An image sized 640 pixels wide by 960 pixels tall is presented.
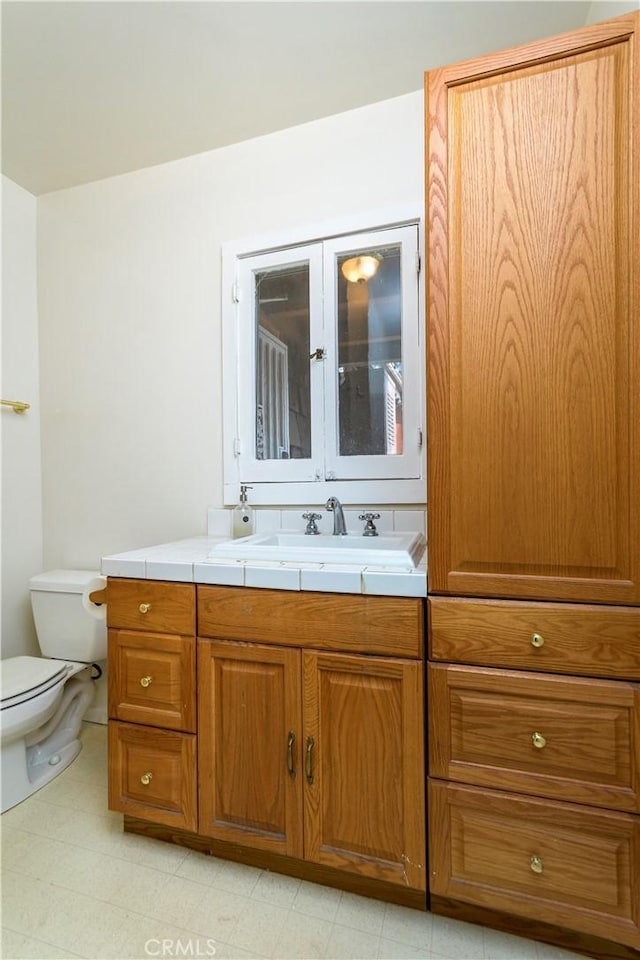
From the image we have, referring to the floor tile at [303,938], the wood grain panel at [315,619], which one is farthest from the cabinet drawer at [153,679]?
the floor tile at [303,938]

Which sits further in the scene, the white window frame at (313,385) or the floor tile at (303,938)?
the white window frame at (313,385)

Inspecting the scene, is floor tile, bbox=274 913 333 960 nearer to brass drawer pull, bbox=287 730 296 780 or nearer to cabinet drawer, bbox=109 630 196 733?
brass drawer pull, bbox=287 730 296 780

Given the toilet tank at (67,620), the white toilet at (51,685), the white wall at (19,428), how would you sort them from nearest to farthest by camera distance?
the white toilet at (51,685)
the toilet tank at (67,620)
the white wall at (19,428)

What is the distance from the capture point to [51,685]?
164cm

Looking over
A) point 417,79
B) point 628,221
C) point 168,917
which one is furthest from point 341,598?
point 417,79

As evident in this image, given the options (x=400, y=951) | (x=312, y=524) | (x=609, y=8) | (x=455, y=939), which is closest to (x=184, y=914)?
(x=400, y=951)

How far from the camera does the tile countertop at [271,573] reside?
106 cm

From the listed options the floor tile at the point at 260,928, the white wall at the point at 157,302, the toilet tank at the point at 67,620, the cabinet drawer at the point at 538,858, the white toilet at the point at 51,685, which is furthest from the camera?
the toilet tank at the point at 67,620

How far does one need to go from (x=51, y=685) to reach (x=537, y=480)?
1.78 meters

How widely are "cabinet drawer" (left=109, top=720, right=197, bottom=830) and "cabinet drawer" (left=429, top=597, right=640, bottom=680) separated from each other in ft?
2.57

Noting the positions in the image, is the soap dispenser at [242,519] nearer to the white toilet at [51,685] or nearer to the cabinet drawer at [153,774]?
the white toilet at [51,685]

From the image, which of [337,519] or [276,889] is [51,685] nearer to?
[276,889]

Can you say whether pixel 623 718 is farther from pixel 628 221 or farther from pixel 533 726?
pixel 628 221

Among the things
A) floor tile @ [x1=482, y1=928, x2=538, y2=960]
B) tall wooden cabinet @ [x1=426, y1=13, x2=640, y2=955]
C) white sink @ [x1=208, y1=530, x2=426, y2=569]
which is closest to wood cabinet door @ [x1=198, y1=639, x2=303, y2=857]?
white sink @ [x1=208, y1=530, x2=426, y2=569]
